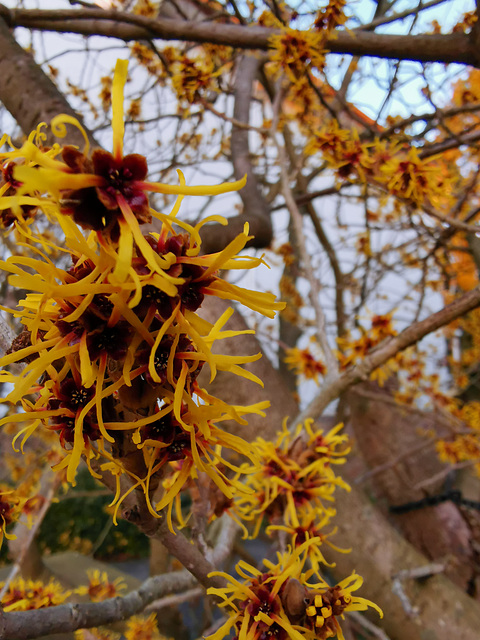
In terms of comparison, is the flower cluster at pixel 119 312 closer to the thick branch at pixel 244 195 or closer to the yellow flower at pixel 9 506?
the yellow flower at pixel 9 506

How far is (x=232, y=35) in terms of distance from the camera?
1435 millimetres

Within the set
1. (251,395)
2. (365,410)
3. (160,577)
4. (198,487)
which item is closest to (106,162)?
(198,487)

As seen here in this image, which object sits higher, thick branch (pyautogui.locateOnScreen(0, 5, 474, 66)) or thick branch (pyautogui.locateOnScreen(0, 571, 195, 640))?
thick branch (pyautogui.locateOnScreen(0, 5, 474, 66))

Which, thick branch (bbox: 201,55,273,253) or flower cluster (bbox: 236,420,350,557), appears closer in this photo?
flower cluster (bbox: 236,420,350,557)

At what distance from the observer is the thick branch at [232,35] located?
1285mm

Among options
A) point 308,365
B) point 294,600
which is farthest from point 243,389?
point 294,600

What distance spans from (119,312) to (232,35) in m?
1.39

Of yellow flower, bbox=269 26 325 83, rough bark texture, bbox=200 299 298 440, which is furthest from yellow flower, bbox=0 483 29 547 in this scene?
yellow flower, bbox=269 26 325 83

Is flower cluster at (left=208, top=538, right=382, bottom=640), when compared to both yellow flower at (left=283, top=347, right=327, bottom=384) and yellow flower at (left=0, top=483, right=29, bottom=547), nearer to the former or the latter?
yellow flower at (left=0, top=483, right=29, bottom=547)

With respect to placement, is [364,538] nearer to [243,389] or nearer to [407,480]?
[243,389]

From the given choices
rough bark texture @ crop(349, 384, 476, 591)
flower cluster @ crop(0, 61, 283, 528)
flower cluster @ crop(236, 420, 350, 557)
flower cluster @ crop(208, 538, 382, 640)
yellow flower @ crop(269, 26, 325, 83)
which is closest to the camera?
flower cluster @ crop(0, 61, 283, 528)

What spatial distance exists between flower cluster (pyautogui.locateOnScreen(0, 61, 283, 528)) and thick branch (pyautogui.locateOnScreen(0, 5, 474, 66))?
1.20 meters

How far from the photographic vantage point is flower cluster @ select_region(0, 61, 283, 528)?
1.18 ft

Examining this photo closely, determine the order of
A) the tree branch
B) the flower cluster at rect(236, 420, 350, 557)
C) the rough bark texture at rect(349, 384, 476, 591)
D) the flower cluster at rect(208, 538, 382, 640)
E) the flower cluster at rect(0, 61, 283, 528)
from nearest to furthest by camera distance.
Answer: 1. the flower cluster at rect(0, 61, 283, 528)
2. the flower cluster at rect(208, 538, 382, 640)
3. the flower cluster at rect(236, 420, 350, 557)
4. the tree branch
5. the rough bark texture at rect(349, 384, 476, 591)
